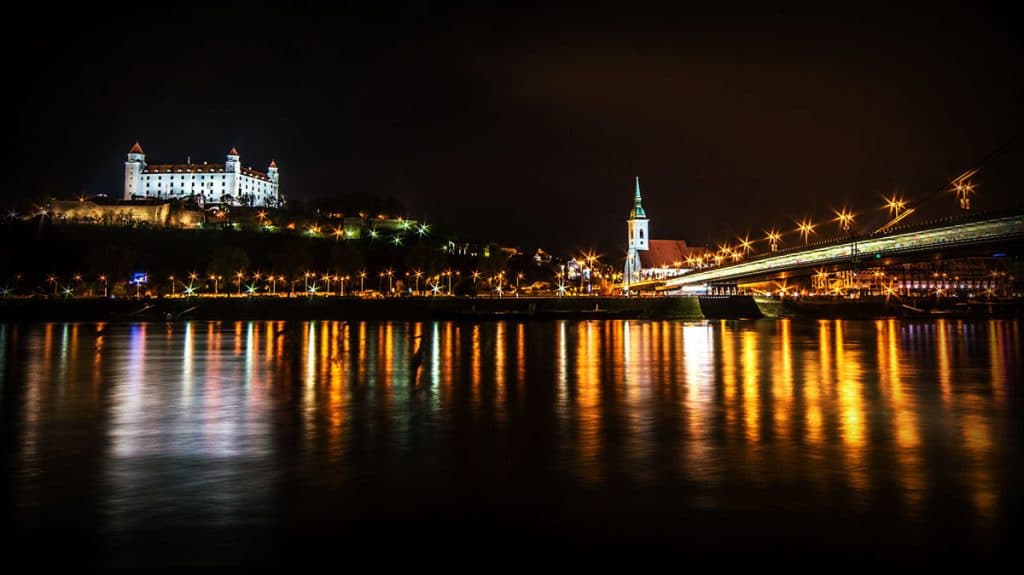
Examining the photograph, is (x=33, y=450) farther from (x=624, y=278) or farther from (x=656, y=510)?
(x=624, y=278)

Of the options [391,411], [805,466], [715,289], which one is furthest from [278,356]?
[715,289]

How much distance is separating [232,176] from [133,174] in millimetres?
18483

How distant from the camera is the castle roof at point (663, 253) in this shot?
144 m

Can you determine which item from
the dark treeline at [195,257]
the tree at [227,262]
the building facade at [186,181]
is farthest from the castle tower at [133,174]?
the tree at [227,262]

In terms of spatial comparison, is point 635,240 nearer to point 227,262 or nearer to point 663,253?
point 663,253

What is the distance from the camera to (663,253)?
5787 inches

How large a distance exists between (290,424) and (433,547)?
23.2ft

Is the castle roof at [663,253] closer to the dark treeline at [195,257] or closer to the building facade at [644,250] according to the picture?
the building facade at [644,250]

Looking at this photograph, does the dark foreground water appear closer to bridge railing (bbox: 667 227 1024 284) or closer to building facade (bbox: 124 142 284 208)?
bridge railing (bbox: 667 227 1024 284)

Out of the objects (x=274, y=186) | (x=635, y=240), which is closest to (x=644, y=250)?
(x=635, y=240)

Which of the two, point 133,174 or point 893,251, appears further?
point 133,174

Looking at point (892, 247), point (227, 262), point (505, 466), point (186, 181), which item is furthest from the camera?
point (186, 181)

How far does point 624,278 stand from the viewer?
150 m

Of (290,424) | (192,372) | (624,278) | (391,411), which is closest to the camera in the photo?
(290,424)
